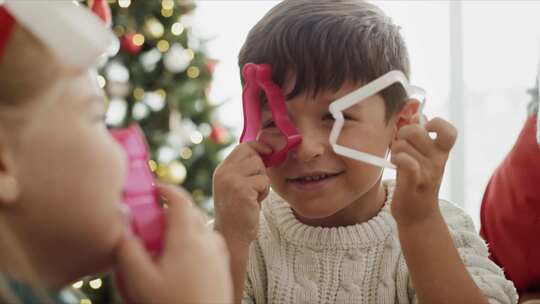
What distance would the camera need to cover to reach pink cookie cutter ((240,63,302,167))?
1.20 meters

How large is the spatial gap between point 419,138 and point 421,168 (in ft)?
0.14

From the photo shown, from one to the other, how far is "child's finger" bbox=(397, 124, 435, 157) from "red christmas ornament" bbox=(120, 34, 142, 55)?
1552 millimetres

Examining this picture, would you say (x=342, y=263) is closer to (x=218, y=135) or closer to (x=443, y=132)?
(x=443, y=132)

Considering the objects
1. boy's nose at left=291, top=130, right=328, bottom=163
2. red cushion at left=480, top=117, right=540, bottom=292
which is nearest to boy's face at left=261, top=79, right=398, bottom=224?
boy's nose at left=291, top=130, right=328, bottom=163

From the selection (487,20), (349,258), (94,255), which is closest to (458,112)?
(487,20)

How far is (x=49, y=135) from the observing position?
25.1 inches

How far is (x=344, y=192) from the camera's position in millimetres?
1272

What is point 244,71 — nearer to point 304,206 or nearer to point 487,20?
point 304,206

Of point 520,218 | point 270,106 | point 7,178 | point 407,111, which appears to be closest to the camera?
→ point 7,178

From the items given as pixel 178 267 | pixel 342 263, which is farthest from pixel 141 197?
pixel 342 263

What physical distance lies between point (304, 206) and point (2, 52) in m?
0.70

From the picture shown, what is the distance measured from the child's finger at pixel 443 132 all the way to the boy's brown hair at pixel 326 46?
16 cm

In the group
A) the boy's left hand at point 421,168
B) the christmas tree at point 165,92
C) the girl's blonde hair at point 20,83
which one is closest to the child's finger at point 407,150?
the boy's left hand at point 421,168

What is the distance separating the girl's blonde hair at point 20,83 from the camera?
637mm
